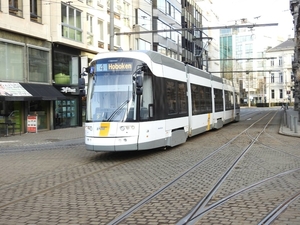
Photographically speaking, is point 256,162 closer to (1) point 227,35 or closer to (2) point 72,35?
(2) point 72,35

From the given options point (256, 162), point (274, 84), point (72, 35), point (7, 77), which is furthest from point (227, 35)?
point (256, 162)

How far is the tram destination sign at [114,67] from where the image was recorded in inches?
439

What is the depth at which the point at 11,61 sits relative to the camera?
21453 mm

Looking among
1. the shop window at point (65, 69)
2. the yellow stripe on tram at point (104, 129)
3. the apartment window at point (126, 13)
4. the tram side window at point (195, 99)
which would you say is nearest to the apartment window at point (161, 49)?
the apartment window at point (126, 13)

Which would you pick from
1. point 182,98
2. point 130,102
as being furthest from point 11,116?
point 130,102

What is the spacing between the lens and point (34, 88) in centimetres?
2225

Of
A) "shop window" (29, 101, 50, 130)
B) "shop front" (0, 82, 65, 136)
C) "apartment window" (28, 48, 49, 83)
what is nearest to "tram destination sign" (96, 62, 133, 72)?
"shop front" (0, 82, 65, 136)

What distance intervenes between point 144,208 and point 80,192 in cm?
168

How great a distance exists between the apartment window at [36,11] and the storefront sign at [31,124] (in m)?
6.08

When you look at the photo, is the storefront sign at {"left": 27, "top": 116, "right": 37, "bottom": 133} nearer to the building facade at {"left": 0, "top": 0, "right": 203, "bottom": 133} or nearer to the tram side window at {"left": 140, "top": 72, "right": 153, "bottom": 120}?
the building facade at {"left": 0, "top": 0, "right": 203, "bottom": 133}

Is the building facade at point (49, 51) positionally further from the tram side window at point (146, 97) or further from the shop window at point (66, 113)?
the tram side window at point (146, 97)

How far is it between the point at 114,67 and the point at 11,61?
1238 cm

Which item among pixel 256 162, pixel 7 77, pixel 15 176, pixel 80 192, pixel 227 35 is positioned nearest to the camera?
pixel 80 192

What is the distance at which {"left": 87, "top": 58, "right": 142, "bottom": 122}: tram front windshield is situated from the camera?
10.9 metres
